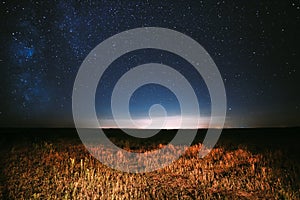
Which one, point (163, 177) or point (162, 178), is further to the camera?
point (163, 177)

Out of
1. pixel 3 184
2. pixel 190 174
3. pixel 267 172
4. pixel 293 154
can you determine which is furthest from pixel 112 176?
pixel 293 154

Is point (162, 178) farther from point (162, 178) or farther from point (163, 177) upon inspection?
point (163, 177)

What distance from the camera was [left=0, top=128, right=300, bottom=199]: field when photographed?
10.5 metres

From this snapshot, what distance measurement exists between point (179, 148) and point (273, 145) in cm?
615

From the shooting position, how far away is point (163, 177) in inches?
503

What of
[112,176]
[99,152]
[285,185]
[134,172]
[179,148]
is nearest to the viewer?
[285,185]

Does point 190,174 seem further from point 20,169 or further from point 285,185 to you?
point 20,169

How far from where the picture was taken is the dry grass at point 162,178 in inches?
413

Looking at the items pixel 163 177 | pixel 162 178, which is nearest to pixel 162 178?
pixel 162 178

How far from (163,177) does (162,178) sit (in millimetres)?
179

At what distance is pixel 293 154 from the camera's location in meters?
16.2

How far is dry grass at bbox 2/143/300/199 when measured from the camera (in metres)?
10.5

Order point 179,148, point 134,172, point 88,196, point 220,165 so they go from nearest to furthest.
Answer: point 88,196
point 134,172
point 220,165
point 179,148

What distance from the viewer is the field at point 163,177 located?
10.5 meters
